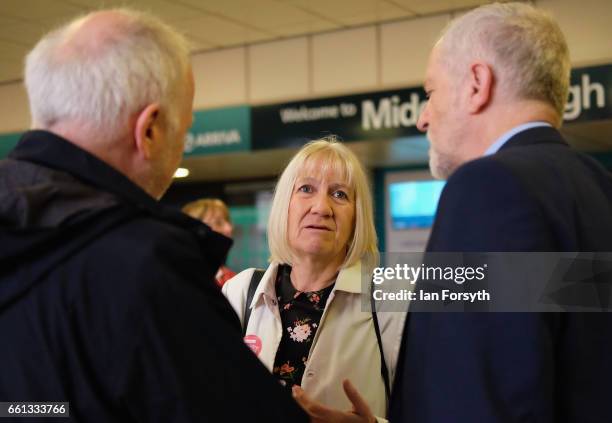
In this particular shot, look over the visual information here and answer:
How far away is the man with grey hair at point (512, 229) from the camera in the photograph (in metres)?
1.32

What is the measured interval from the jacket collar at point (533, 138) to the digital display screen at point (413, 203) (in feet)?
20.2

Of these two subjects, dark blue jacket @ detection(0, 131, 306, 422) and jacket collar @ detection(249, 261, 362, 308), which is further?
jacket collar @ detection(249, 261, 362, 308)

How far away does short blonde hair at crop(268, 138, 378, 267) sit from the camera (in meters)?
2.74

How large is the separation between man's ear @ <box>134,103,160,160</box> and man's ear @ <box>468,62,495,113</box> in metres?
0.66

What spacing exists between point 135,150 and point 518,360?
2.57ft

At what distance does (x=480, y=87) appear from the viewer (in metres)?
1.58

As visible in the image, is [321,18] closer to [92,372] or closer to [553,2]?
[553,2]

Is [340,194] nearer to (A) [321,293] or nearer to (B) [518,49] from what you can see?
(A) [321,293]

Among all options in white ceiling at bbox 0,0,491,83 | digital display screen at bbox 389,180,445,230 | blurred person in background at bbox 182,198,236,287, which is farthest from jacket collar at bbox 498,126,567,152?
digital display screen at bbox 389,180,445,230

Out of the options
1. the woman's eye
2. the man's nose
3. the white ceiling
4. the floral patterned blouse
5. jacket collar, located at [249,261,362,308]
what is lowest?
the floral patterned blouse

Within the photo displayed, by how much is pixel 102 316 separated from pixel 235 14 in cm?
583

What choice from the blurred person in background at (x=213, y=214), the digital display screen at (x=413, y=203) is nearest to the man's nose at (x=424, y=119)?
the blurred person in background at (x=213, y=214)

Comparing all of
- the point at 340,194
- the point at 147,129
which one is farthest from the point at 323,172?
the point at 147,129

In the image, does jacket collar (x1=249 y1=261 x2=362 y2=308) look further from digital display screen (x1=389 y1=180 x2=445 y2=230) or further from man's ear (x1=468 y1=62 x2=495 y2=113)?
digital display screen (x1=389 y1=180 x2=445 y2=230)
